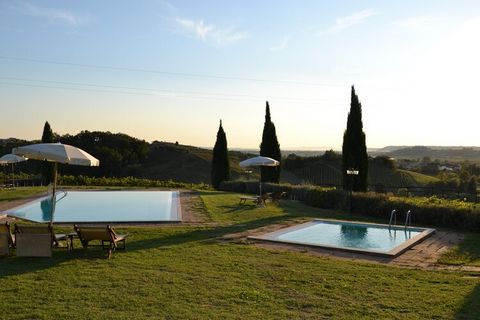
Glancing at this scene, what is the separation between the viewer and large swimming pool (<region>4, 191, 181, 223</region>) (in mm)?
14320

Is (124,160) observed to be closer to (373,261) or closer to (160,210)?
(160,210)

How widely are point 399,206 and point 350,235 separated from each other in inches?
137

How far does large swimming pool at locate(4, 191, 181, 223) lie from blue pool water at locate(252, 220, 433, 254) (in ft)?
12.2

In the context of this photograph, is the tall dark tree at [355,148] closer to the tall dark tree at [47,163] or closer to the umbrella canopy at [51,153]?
the umbrella canopy at [51,153]

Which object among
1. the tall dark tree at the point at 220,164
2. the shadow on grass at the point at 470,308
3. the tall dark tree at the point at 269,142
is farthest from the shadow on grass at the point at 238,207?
the tall dark tree at the point at 220,164

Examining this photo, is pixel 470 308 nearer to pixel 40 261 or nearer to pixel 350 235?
pixel 40 261

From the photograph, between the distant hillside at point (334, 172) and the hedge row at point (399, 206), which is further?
the distant hillside at point (334, 172)

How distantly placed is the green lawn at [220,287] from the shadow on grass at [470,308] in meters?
0.01

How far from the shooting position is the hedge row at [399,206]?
43.5ft

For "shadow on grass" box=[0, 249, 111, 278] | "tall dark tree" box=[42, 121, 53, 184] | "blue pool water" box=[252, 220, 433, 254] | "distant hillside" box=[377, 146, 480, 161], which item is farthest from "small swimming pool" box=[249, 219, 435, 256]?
"distant hillside" box=[377, 146, 480, 161]

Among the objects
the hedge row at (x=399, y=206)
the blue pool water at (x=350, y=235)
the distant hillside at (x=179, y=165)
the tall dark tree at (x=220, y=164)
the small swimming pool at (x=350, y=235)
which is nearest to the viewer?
the small swimming pool at (x=350, y=235)

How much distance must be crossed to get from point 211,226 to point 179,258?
4161 mm

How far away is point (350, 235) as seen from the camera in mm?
12531

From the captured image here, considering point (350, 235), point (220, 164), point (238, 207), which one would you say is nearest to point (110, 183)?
point (220, 164)
